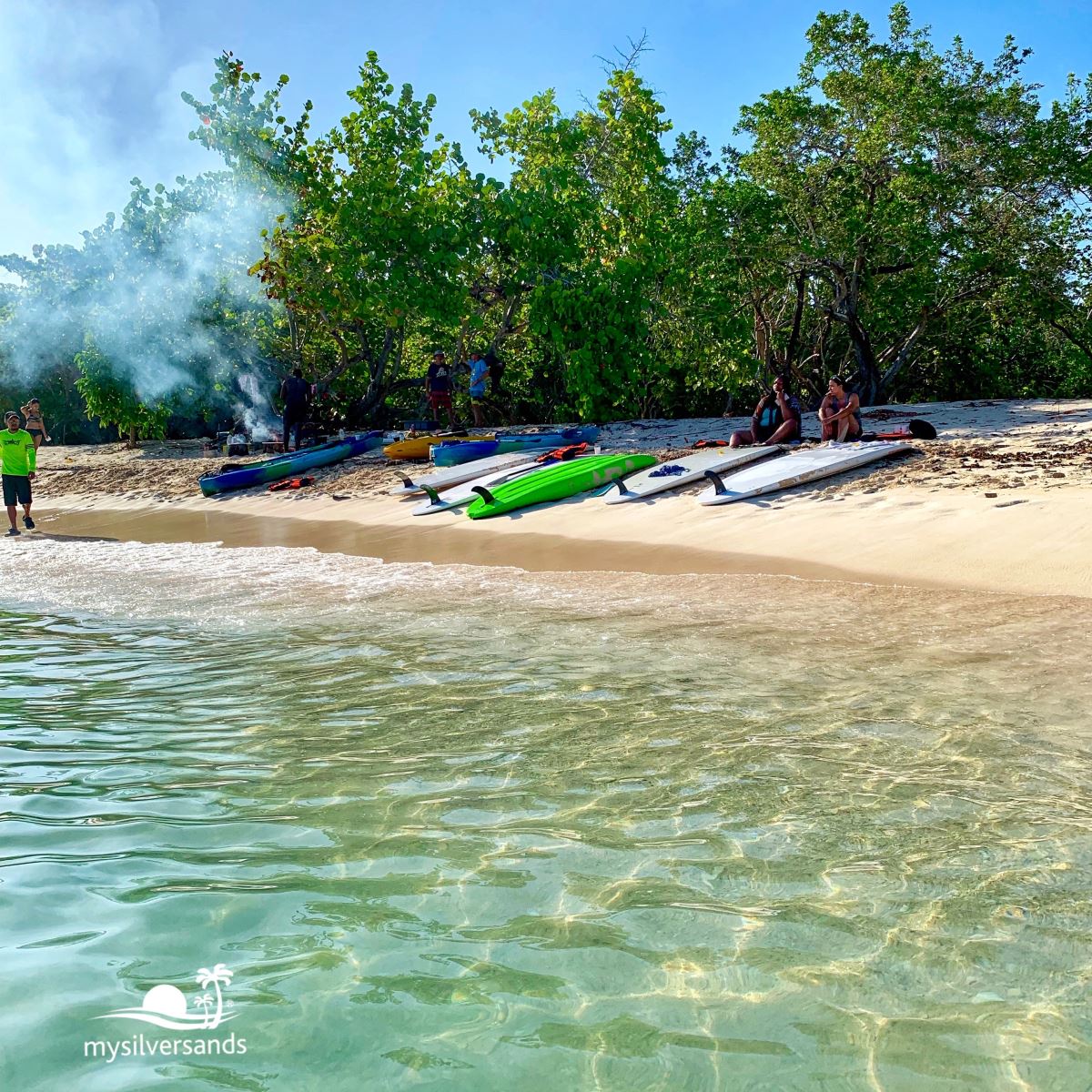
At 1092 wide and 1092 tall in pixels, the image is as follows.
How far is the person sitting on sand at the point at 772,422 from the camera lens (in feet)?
47.8

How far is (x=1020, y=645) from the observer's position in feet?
19.6

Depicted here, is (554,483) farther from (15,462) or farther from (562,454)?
(15,462)

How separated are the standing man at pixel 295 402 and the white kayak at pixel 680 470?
8.43 m

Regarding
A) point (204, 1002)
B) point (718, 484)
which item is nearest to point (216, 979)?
point (204, 1002)

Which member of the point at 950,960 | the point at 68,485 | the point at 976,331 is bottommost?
the point at 950,960

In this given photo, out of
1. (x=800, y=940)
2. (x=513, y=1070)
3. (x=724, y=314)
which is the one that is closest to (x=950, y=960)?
(x=800, y=940)

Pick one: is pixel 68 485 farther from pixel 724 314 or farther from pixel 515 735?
pixel 515 735

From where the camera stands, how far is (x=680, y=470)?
1308 cm

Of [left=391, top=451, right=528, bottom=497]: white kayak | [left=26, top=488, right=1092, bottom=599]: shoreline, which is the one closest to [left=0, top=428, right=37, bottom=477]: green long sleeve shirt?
[left=26, top=488, right=1092, bottom=599]: shoreline

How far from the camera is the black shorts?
14367 mm

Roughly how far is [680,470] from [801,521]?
2.73 m

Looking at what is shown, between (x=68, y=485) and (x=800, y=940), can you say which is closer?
(x=800, y=940)

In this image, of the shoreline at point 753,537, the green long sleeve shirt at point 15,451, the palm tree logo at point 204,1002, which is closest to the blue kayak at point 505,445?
the shoreline at point 753,537

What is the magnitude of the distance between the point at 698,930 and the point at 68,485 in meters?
20.9
